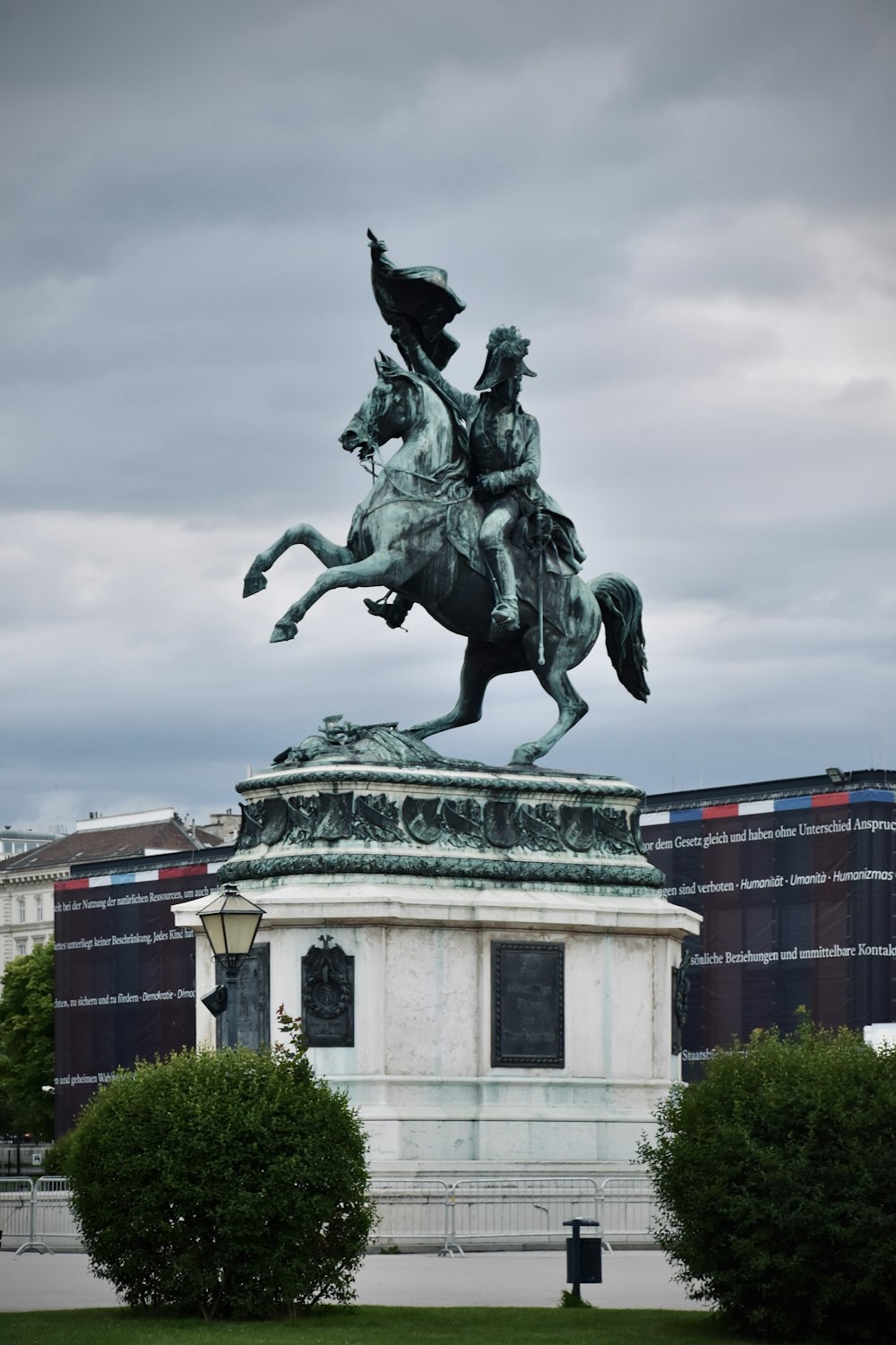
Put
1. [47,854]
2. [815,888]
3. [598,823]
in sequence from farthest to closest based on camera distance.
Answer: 1. [47,854]
2. [815,888]
3. [598,823]

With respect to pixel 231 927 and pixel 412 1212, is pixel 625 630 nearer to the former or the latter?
pixel 412 1212

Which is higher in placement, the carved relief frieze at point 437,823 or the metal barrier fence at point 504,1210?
the carved relief frieze at point 437,823

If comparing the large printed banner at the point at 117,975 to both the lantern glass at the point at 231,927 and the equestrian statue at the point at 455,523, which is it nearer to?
the equestrian statue at the point at 455,523

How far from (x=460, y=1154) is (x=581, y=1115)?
1.63m

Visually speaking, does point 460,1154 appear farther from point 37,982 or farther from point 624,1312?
point 37,982

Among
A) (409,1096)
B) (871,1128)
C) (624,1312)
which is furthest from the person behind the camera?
(409,1096)

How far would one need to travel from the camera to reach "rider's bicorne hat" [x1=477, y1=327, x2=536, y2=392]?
29.8 meters

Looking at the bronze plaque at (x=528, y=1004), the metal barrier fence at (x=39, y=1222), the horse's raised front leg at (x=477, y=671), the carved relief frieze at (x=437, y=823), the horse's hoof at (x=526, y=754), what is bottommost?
the metal barrier fence at (x=39, y=1222)

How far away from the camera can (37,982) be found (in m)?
94.2

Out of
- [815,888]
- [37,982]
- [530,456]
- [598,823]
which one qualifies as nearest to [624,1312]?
[598,823]

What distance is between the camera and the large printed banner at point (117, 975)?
7744 centimetres

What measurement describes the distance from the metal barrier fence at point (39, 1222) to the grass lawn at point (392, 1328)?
912 centimetres

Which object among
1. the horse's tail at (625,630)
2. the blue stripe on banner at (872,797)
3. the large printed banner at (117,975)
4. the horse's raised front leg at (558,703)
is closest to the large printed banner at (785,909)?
the blue stripe on banner at (872,797)

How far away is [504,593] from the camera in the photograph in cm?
2944
